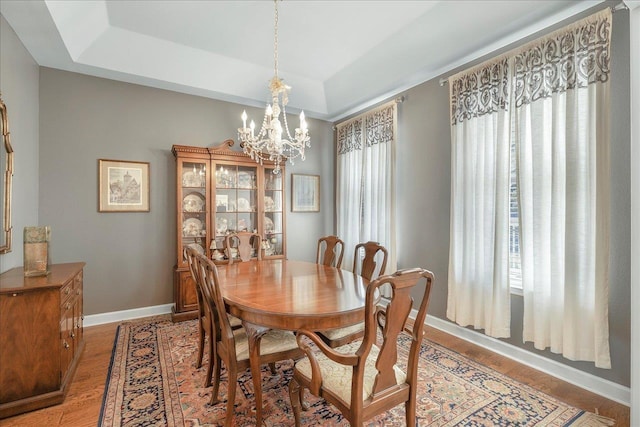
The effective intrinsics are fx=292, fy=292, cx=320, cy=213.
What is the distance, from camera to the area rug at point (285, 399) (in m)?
1.85

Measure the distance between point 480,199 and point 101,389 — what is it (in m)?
3.56

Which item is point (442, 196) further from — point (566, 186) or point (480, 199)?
point (566, 186)

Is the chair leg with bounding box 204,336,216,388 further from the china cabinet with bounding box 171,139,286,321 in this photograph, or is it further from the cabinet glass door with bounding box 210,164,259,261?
the cabinet glass door with bounding box 210,164,259,261

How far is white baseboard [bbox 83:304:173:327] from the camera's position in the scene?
3387 millimetres

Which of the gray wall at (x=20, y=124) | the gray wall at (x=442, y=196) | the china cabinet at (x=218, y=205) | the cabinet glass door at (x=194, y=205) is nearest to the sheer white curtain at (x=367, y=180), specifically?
the gray wall at (x=442, y=196)

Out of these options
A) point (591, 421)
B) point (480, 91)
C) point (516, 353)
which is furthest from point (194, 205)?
point (591, 421)

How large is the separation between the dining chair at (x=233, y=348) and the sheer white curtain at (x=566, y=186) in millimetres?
2045

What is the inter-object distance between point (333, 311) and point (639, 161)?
2.04m

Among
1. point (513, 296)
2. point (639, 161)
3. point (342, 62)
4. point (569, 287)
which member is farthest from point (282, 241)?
point (639, 161)

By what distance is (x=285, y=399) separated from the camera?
2045 mm

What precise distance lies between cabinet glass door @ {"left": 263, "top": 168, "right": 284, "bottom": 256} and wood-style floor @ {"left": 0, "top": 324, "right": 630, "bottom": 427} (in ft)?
6.93

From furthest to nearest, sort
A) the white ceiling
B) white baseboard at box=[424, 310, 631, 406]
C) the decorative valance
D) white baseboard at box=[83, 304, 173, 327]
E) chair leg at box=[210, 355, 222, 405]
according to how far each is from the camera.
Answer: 1. the decorative valance
2. white baseboard at box=[83, 304, 173, 327]
3. the white ceiling
4. white baseboard at box=[424, 310, 631, 406]
5. chair leg at box=[210, 355, 222, 405]

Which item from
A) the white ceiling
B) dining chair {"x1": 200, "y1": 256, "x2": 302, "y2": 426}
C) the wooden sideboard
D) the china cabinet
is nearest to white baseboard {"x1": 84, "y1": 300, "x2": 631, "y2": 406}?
the china cabinet

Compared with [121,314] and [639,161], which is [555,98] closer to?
[639,161]
